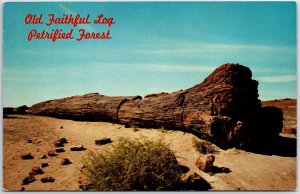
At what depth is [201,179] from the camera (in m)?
5.26

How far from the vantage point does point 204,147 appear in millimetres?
6871

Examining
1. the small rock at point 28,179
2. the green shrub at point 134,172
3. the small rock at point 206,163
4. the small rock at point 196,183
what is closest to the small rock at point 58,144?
the small rock at point 28,179

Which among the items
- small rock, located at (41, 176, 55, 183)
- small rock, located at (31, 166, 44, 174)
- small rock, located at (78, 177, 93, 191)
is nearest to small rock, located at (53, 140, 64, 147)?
small rock, located at (31, 166, 44, 174)

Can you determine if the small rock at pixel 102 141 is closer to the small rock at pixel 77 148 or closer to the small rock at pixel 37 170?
the small rock at pixel 77 148

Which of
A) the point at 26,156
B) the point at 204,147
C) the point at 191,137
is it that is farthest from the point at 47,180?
the point at 191,137

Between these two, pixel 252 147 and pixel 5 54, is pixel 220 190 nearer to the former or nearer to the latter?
pixel 252 147

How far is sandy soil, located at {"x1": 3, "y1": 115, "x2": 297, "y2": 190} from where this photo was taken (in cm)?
543

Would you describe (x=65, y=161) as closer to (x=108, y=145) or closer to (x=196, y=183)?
(x=108, y=145)

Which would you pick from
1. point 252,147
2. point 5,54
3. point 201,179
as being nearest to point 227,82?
point 252,147

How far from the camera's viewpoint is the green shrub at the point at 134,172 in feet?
15.6

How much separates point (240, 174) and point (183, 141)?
2.21 meters

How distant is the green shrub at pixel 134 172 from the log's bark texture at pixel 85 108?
523 cm

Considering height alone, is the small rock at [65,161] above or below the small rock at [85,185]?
above

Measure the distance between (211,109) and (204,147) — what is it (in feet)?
3.56
